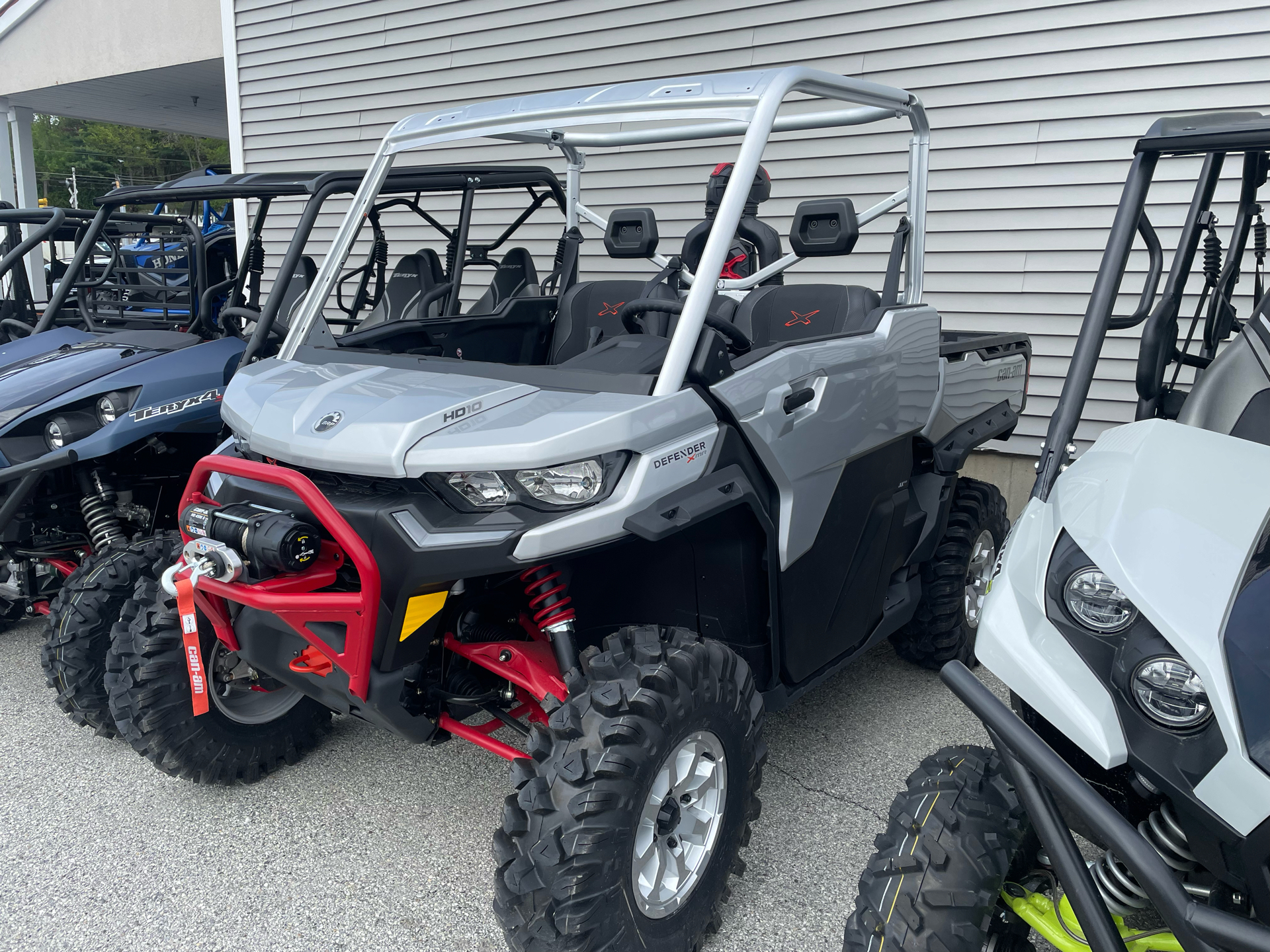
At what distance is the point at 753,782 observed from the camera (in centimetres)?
244

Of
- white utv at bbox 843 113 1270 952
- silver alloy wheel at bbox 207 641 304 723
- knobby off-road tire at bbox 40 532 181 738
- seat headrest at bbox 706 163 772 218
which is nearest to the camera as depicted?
white utv at bbox 843 113 1270 952

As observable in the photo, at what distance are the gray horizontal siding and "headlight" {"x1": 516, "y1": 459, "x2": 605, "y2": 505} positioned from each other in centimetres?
393

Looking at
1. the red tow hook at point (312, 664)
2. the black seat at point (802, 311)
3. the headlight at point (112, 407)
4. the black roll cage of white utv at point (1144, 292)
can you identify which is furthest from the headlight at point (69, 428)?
the black roll cage of white utv at point (1144, 292)

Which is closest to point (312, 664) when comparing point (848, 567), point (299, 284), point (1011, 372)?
point (848, 567)

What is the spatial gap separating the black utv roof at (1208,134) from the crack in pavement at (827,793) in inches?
77.1

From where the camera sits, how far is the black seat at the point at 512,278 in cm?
455

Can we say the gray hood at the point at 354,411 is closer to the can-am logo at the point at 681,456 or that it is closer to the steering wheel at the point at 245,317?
the can-am logo at the point at 681,456

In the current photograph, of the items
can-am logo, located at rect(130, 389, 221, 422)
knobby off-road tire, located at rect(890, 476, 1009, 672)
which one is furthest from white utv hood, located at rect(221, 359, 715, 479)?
knobby off-road tire, located at rect(890, 476, 1009, 672)

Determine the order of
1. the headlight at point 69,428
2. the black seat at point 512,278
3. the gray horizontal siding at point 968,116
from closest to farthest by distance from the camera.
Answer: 1. the headlight at point 69,428
2. the black seat at point 512,278
3. the gray horizontal siding at point 968,116

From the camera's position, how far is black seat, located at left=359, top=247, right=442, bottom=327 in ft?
15.0

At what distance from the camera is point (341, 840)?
2805 millimetres

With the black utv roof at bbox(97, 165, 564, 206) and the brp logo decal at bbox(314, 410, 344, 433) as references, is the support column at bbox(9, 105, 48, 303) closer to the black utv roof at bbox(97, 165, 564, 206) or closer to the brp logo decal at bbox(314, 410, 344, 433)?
the black utv roof at bbox(97, 165, 564, 206)

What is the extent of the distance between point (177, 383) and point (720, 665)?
2741 millimetres

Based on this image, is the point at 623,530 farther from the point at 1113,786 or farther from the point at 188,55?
the point at 188,55
